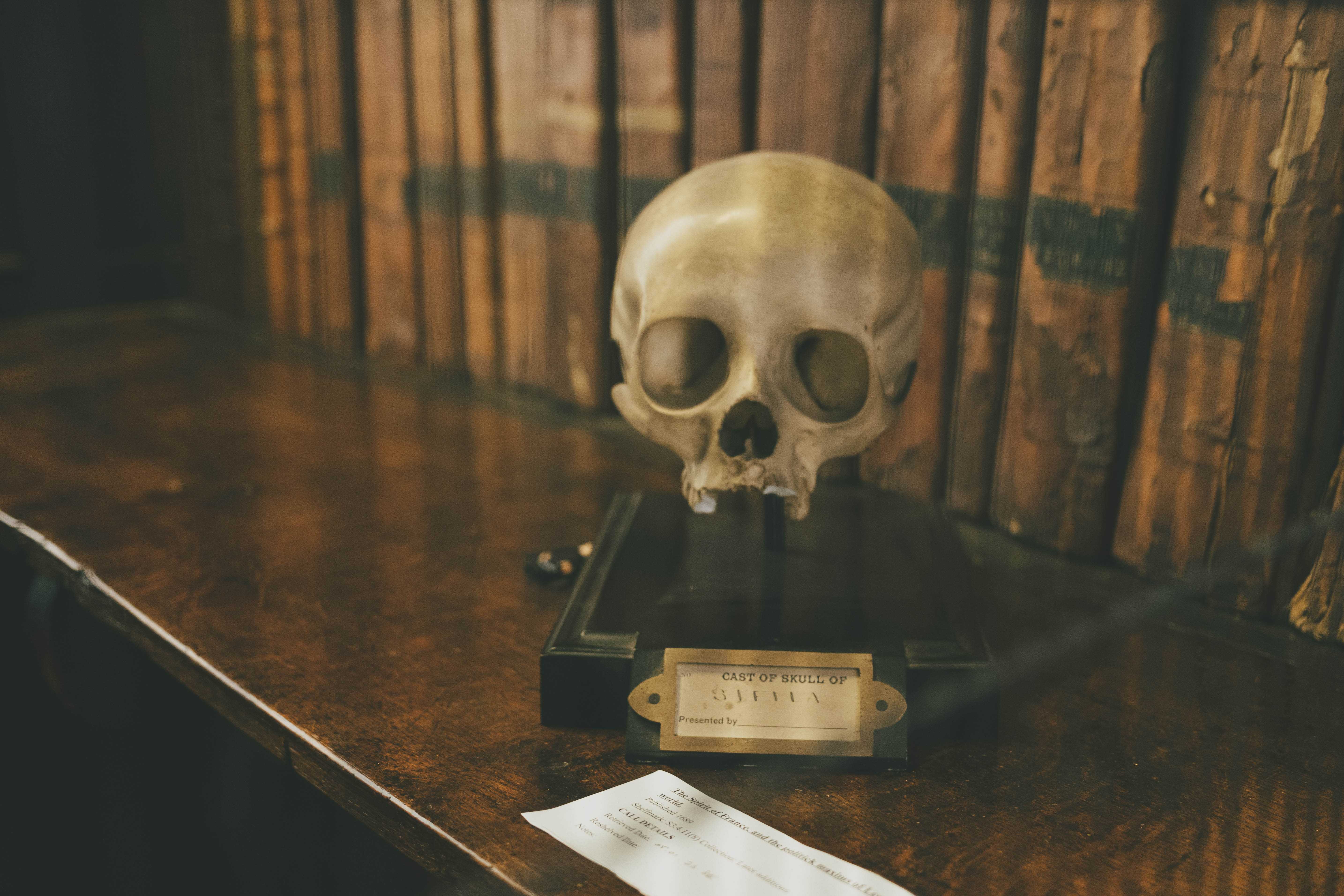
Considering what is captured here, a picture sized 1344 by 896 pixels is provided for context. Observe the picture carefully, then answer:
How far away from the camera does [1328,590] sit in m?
0.92

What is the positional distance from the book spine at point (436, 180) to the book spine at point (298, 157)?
0.22m

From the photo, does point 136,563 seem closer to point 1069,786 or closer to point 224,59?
point 1069,786

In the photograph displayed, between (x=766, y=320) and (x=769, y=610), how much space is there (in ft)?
0.70

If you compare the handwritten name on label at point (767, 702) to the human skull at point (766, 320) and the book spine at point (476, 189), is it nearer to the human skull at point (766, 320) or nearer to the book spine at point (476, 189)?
the human skull at point (766, 320)

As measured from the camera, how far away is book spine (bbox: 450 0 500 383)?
4.72 ft

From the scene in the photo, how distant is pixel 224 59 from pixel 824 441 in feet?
4.44

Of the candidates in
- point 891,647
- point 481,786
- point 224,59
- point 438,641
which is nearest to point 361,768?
point 481,786

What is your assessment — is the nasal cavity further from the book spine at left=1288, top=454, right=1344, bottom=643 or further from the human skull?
the book spine at left=1288, top=454, right=1344, bottom=643

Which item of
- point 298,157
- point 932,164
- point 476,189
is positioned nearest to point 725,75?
point 932,164

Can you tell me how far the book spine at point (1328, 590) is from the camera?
2.95 ft

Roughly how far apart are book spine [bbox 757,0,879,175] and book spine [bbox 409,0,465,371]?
0.48m

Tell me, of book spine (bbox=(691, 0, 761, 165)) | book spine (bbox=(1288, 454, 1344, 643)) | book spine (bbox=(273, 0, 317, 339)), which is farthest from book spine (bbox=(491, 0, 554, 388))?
book spine (bbox=(1288, 454, 1344, 643))

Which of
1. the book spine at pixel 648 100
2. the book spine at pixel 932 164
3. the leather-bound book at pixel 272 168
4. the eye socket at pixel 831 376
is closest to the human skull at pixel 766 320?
the eye socket at pixel 831 376

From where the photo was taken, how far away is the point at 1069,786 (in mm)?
761
